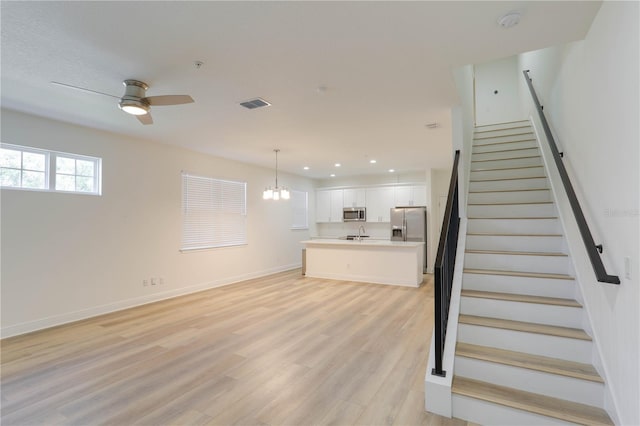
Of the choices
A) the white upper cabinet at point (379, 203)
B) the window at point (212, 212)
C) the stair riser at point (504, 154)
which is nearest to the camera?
the stair riser at point (504, 154)

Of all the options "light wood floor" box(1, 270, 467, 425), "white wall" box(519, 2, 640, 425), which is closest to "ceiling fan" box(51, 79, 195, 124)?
"light wood floor" box(1, 270, 467, 425)

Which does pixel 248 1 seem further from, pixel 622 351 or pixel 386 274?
pixel 386 274

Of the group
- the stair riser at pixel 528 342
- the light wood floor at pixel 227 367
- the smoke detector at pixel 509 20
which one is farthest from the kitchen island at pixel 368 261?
the smoke detector at pixel 509 20

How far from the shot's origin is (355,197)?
9.19m

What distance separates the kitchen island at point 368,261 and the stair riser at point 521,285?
11.0 ft

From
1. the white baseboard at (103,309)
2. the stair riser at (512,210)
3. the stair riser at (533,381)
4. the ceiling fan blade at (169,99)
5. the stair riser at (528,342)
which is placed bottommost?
the white baseboard at (103,309)

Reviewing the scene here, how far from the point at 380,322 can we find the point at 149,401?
2.83m

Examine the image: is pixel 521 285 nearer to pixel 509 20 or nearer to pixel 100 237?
pixel 509 20

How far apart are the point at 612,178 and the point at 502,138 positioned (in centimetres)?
368

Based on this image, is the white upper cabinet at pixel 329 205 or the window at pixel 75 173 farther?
the white upper cabinet at pixel 329 205

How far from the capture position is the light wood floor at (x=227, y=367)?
7.31 ft

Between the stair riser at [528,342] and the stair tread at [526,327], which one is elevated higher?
the stair tread at [526,327]

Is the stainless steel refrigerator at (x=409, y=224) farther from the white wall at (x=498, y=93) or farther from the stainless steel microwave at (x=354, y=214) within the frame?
the white wall at (x=498, y=93)

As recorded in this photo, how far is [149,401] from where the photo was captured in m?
2.37
